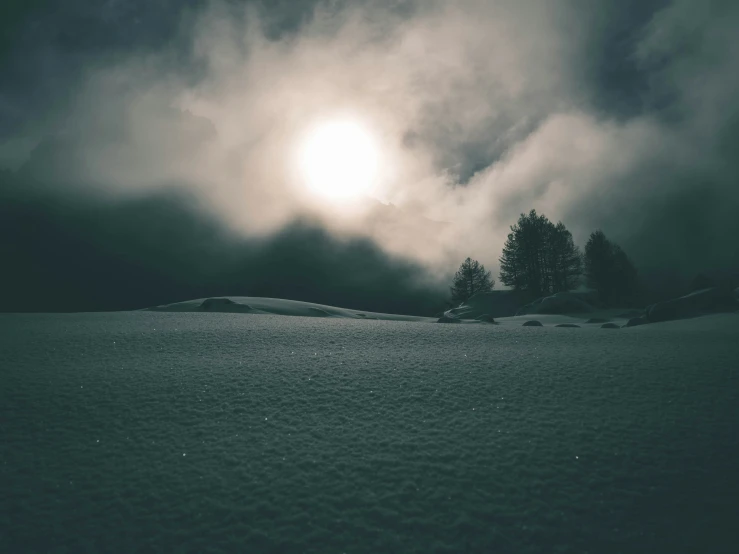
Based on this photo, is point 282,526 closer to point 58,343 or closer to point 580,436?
point 580,436

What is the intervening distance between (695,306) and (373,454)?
61.0ft

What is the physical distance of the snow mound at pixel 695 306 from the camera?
15.6 m

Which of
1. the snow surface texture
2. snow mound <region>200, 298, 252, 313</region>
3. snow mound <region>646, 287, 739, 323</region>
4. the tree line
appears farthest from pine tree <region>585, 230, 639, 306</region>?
the snow surface texture

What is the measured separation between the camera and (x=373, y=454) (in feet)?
9.54

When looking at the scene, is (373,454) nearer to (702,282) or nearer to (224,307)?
(224,307)

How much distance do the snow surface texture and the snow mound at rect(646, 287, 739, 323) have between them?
41.2 ft

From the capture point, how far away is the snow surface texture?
220cm

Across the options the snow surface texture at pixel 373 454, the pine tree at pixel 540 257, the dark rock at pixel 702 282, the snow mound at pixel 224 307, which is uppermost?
the pine tree at pixel 540 257

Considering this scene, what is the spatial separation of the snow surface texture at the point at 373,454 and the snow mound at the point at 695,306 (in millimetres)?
12571

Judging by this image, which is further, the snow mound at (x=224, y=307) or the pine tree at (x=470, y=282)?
the pine tree at (x=470, y=282)

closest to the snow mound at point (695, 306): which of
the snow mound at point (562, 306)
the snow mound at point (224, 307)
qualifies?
the snow mound at point (562, 306)

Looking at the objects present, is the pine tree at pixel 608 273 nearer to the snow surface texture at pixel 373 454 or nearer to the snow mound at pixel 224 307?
the snow mound at pixel 224 307

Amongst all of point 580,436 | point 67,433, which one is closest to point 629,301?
point 580,436

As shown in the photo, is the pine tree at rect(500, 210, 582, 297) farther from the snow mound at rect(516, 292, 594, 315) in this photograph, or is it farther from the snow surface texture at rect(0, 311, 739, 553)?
the snow surface texture at rect(0, 311, 739, 553)
